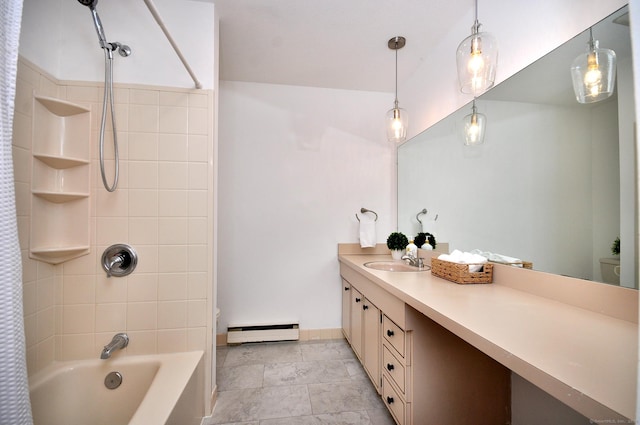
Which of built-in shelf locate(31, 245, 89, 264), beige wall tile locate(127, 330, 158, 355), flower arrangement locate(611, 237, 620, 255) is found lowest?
beige wall tile locate(127, 330, 158, 355)

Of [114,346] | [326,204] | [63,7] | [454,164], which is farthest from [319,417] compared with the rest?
[63,7]

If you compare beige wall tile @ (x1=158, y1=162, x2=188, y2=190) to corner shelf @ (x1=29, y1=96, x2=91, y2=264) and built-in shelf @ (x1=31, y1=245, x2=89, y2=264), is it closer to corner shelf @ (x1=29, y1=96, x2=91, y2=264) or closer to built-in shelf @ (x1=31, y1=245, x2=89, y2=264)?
corner shelf @ (x1=29, y1=96, x2=91, y2=264)

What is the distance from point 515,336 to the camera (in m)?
0.76

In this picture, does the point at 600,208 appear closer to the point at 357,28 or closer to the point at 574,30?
the point at 574,30

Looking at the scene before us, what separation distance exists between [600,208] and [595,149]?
22 cm

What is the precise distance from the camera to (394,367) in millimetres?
1407

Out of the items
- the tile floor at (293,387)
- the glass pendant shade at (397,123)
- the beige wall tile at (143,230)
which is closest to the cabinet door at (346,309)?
the tile floor at (293,387)

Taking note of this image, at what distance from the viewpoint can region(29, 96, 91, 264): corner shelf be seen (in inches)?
51.5

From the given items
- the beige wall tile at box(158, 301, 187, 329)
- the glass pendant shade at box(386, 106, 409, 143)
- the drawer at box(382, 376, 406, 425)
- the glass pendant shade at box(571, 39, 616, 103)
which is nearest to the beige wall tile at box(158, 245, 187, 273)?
the beige wall tile at box(158, 301, 187, 329)

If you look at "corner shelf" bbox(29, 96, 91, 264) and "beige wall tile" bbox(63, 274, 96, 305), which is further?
"beige wall tile" bbox(63, 274, 96, 305)

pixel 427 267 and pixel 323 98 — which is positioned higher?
pixel 323 98

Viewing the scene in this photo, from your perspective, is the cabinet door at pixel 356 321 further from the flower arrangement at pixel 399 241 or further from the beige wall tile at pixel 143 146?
A: the beige wall tile at pixel 143 146

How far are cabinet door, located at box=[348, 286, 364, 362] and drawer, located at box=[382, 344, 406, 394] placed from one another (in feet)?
1.49

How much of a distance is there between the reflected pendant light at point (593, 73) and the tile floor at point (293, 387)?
5.93 ft
